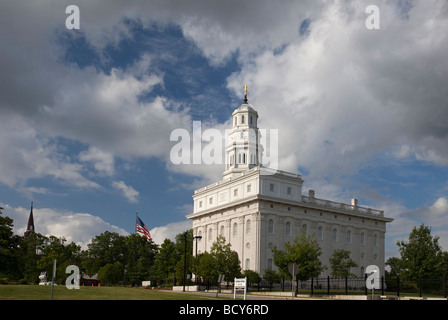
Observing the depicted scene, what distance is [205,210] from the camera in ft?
274

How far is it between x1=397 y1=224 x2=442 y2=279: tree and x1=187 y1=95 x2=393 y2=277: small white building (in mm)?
17847

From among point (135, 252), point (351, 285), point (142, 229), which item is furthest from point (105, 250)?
point (351, 285)

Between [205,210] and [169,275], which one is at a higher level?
[205,210]

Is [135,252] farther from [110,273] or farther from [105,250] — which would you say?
[110,273]

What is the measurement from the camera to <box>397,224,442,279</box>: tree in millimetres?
57094

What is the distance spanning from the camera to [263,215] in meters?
71.2

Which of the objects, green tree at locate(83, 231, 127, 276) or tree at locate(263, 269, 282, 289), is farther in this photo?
green tree at locate(83, 231, 127, 276)

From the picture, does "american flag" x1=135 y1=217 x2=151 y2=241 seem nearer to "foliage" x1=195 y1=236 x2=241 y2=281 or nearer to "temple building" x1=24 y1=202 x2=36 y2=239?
"foliage" x1=195 y1=236 x2=241 y2=281

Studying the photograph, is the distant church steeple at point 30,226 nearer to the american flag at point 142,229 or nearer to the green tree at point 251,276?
the american flag at point 142,229

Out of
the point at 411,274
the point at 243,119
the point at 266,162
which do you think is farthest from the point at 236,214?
the point at 411,274

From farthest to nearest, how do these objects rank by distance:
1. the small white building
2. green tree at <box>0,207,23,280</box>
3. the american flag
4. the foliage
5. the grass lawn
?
the small white building
the american flag
green tree at <box>0,207,23,280</box>
the foliage
the grass lawn

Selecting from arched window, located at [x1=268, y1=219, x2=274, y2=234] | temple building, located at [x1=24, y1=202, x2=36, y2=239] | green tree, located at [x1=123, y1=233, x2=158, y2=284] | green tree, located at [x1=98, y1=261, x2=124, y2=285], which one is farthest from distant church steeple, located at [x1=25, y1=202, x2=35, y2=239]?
arched window, located at [x1=268, y1=219, x2=274, y2=234]
